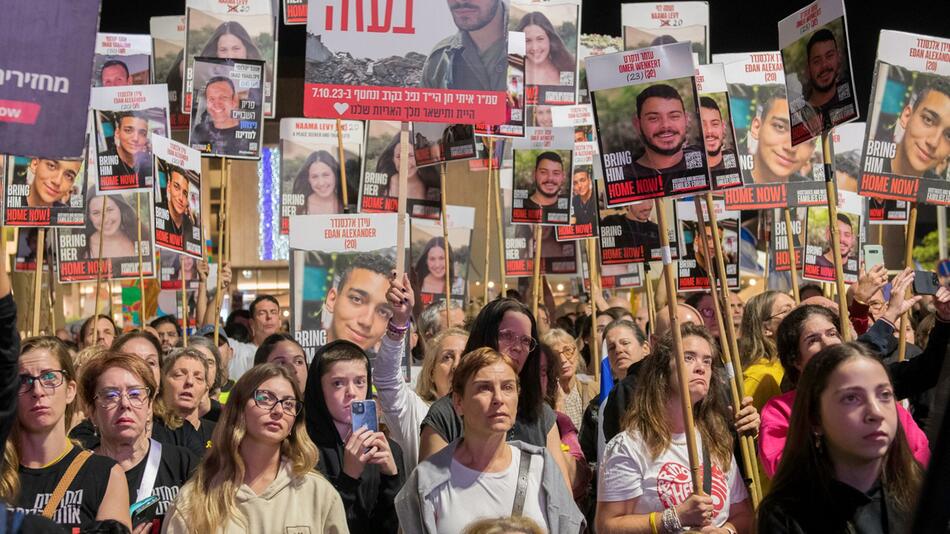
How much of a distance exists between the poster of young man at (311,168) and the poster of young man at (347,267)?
2.17 m

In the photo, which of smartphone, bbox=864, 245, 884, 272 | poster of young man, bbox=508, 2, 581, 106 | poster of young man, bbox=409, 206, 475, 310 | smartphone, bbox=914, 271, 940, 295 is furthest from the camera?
Answer: poster of young man, bbox=508, 2, 581, 106

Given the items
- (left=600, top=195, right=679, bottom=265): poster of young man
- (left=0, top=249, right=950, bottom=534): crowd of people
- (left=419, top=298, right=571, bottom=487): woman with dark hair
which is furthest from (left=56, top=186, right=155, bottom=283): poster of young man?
(left=419, top=298, right=571, bottom=487): woman with dark hair

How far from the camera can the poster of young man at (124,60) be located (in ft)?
33.2

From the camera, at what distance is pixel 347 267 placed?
6.84m

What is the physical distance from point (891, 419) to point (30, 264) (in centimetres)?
977

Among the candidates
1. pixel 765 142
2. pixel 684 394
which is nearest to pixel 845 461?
pixel 684 394

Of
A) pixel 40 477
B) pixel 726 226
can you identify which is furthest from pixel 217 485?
pixel 726 226

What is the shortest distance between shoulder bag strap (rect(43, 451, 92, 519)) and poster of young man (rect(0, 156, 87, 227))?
5.78 m

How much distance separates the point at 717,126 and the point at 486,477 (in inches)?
136

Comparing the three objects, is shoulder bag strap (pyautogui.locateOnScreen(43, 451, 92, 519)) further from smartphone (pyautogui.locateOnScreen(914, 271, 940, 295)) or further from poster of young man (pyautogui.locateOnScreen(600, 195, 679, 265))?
poster of young man (pyautogui.locateOnScreen(600, 195, 679, 265))

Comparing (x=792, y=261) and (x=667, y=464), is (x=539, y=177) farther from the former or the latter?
(x=667, y=464)

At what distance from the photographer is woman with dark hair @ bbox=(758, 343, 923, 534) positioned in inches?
114

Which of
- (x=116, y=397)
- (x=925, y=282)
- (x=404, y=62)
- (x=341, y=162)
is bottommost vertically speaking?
(x=116, y=397)

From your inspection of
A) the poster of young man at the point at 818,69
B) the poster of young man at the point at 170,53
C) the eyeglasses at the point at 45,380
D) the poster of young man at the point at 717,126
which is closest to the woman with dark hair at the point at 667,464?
the poster of young man at the point at 818,69
